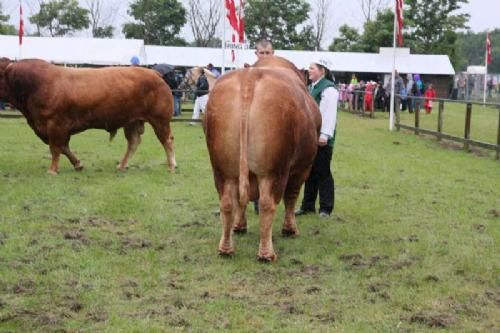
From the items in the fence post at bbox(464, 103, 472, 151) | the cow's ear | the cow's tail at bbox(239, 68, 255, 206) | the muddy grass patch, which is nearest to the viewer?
the muddy grass patch

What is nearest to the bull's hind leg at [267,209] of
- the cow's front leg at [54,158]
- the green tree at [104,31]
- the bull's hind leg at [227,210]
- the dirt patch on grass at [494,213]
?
the bull's hind leg at [227,210]

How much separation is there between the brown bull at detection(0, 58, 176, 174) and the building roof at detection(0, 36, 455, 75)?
497 inches

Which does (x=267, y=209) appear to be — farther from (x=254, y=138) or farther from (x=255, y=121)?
(x=255, y=121)

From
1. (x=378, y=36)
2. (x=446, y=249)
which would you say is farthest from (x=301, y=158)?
(x=378, y=36)

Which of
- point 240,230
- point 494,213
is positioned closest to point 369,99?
point 494,213

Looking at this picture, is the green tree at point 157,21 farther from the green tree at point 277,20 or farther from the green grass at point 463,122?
the green grass at point 463,122

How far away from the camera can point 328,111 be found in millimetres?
7227

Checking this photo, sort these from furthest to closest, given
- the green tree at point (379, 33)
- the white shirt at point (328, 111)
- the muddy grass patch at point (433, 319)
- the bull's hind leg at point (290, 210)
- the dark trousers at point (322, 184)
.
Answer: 1. the green tree at point (379, 33)
2. the dark trousers at point (322, 184)
3. the white shirt at point (328, 111)
4. the bull's hind leg at point (290, 210)
5. the muddy grass patch at point (433, 319)

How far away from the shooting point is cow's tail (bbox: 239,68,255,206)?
555 centimetres

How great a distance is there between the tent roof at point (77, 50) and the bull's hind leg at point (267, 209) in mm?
28278

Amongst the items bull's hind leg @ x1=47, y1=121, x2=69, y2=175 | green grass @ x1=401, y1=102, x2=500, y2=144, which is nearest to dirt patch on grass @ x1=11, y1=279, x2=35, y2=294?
bull's hind leg @ x1=47, y1=121, x2=69, y2=175

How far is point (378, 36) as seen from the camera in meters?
51.8

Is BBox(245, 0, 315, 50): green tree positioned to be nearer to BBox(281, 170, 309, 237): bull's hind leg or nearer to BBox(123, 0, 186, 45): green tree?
BBox(123, 0, 186, 45): green tree

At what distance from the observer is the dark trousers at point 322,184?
7.70 m
